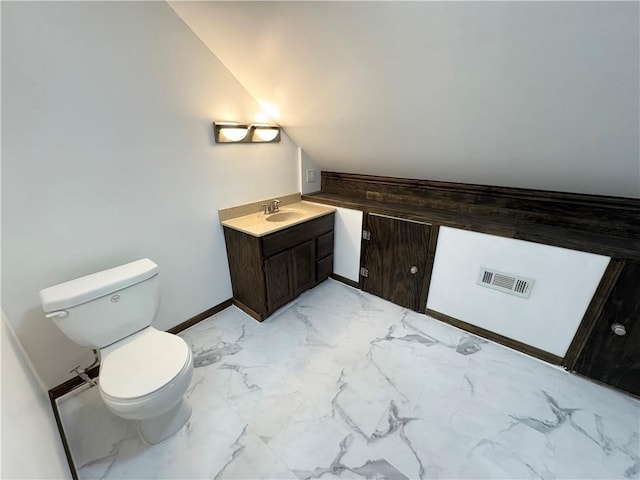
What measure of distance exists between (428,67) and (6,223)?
207cm

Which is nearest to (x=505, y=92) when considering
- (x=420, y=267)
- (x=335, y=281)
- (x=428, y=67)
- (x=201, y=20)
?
(x=428, y=67)

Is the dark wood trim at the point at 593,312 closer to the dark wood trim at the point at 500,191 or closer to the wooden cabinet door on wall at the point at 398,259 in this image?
the dark wood trim at the point at 500,191

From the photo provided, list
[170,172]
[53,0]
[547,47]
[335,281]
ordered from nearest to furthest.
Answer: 1. [547,47]
2. [53,0]
3. [170,172]
4. [335,281]

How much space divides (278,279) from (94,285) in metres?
1.12

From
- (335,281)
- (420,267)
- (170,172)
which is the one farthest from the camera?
(335,281)

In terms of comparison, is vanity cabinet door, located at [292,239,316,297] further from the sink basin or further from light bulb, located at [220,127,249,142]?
light bulb, located at [220,127,249,142]

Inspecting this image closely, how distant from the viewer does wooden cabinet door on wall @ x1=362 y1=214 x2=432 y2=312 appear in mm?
2143

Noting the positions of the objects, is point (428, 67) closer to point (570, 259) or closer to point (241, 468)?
point (570, 259)

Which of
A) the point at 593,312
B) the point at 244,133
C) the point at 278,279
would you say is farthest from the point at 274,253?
the point at 593,312

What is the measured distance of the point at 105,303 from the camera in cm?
137

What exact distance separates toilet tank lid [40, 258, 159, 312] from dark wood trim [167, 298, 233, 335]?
0.71 metres

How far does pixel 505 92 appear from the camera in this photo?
4.13 ft

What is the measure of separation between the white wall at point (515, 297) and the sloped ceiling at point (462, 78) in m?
0.45

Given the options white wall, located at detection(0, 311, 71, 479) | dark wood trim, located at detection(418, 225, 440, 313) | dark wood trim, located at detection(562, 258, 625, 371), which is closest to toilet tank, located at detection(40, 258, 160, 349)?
white wall, located at detection(0, 311, 71, 479)
